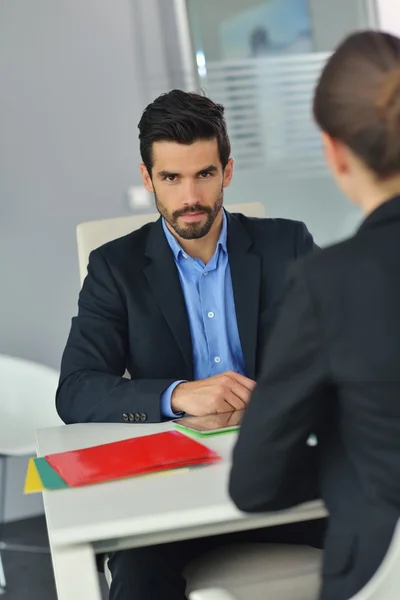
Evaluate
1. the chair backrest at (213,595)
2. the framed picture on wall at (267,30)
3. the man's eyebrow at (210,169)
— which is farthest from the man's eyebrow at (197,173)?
the framed picture on wall at (267,30)

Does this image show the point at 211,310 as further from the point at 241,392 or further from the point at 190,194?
the point at 241,392

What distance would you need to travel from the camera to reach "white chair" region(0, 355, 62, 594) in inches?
131

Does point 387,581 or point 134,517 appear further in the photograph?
point 134,517

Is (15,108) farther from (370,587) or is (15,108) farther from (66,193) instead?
(370,587)

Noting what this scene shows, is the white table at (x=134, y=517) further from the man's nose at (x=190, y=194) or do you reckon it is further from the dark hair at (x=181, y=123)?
the dark hair at (x=181, y=123)

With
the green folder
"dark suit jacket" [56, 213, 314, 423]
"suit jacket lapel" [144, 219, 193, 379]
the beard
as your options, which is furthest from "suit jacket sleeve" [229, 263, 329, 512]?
the beard

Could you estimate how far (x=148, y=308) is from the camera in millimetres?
2244

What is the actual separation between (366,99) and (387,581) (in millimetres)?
498

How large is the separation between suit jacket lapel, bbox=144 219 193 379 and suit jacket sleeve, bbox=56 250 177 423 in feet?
0.32

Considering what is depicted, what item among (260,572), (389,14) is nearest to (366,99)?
(260,572)

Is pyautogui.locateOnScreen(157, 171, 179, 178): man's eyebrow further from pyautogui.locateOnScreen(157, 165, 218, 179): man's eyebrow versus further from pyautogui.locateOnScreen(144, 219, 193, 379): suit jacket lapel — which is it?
pyautogui.locateOnScreen(144, 219, 193, 379): suit jacket lapel

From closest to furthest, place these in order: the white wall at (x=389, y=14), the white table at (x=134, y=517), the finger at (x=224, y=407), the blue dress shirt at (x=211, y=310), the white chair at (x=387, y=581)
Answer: the white chair at (x=387, y=581)
the white table at (x=134, y=517)
the finger at (x=224, y=407)
the blue dress shirt at (x=211, y=310)
the white wall at (x=389, y=14)

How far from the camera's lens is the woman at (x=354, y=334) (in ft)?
3.21

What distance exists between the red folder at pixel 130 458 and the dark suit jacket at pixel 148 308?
43 cm
